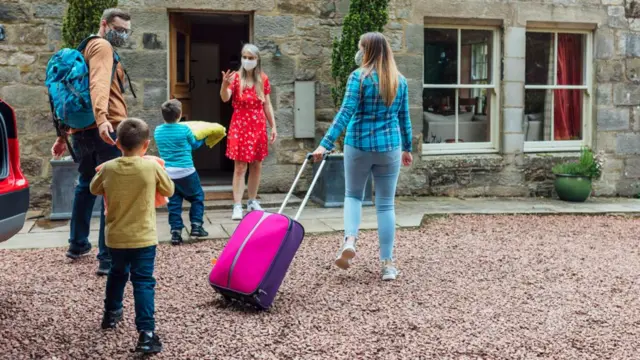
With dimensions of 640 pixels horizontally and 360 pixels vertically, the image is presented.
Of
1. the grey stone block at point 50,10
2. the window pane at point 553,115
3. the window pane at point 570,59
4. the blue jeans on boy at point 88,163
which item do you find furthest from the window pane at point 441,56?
the blue jeans on boy at point 88,163

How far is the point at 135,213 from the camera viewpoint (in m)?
3.28

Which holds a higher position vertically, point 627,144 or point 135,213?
point 627,144

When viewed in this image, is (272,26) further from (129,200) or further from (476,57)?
(129,200)

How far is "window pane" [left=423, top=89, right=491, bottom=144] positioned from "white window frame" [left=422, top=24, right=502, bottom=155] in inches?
2.2

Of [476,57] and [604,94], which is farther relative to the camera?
[604,94]

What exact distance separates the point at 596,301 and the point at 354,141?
1761mm

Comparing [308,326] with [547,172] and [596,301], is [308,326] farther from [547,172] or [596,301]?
[547,172]

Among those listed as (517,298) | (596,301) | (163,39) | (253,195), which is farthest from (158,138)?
(596,301)

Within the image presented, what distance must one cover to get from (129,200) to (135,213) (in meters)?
0.07

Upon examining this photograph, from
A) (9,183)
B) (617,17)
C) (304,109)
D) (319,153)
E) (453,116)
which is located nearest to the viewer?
(9,183)

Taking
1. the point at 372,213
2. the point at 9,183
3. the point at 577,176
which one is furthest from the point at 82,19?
the point at 577,176

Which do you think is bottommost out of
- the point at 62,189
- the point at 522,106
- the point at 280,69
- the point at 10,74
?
the point at 62,189

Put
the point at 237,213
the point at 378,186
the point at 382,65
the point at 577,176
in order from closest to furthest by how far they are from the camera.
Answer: the point at 382,65 → the point at 378,186 → the point at 237,213 → the point at 577,176

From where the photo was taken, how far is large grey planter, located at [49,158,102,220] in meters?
6.84
